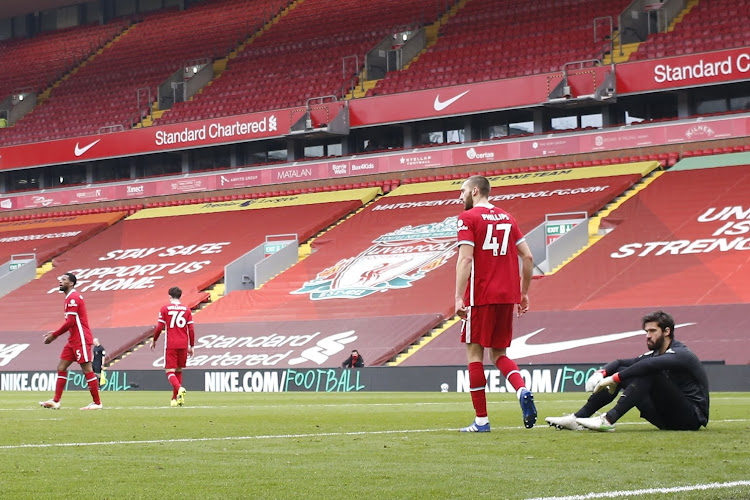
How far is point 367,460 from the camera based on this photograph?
8.02 metres

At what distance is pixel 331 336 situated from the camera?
3269 centimetres

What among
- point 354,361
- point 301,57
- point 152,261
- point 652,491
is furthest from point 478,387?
point 301,57

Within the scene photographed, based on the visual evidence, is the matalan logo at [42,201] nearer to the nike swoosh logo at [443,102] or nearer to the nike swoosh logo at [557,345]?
the nike swoosh logo at [443,102]

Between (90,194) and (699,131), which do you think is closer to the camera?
(699,131)

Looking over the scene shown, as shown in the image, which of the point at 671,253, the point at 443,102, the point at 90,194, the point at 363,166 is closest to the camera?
the point at 671,253

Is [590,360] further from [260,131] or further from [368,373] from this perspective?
[260,131]

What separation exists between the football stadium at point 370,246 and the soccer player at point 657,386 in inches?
1.2

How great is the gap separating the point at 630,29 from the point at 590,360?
1661 centimetres

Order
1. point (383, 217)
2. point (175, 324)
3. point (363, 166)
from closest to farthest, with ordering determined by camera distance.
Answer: point (175, 324) → point (383, 217) → point (363, 166)

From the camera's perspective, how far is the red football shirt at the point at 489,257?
33.4 feet

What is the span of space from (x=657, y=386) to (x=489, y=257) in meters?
1.83

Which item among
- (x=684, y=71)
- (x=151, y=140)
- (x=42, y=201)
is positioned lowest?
(x=42, y=201)

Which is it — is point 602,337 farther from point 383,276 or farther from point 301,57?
point 301,57

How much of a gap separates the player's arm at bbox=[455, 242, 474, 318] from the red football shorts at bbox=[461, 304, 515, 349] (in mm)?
124
